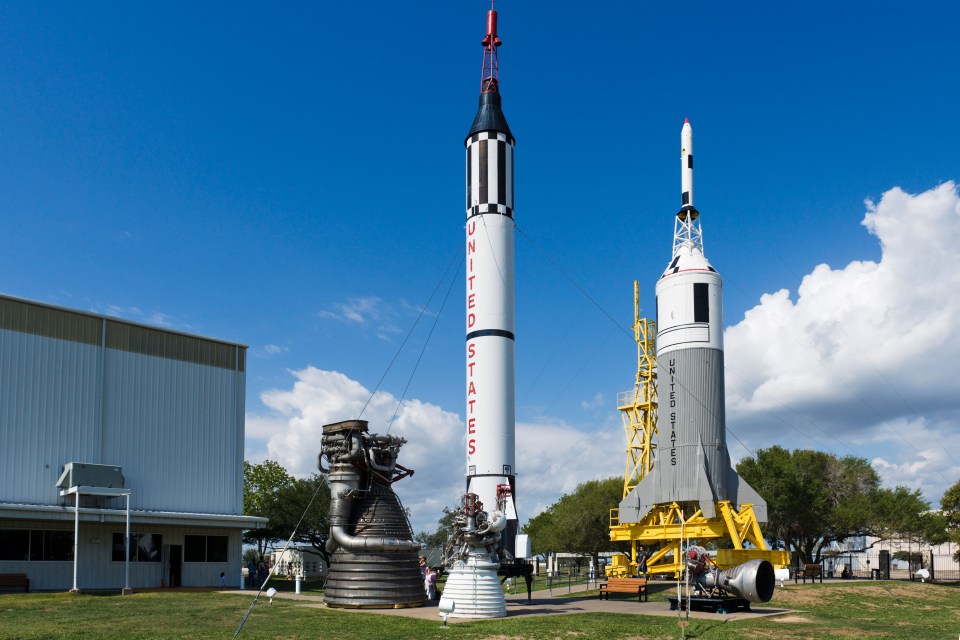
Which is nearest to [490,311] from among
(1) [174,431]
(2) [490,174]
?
(2) [490,174]

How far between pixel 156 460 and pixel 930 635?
3244 centimetres

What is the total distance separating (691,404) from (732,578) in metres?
10.2

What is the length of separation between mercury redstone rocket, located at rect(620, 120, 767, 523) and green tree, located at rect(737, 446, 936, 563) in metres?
20.4

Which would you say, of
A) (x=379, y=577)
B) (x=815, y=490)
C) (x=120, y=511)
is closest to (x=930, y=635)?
(x=379, y=577)

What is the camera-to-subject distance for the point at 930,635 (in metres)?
23.0

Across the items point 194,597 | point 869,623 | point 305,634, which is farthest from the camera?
point 194,597

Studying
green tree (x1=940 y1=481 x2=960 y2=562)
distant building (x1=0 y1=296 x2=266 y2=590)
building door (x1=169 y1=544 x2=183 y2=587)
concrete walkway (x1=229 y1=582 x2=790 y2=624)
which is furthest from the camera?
green tree (x1=940 y1=481 x2=960 y2=562)

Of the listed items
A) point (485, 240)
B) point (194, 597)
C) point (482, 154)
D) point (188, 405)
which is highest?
point (482, 154)

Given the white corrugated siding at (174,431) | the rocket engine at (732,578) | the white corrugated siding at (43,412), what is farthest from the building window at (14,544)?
the rocket engine at (732,578)

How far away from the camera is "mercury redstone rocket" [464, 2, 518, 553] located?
3319cm

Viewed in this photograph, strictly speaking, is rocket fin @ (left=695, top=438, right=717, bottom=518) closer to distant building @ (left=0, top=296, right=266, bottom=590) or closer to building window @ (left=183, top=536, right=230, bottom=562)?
distant building @ (left=0, top=296, right=266, bottom=590)

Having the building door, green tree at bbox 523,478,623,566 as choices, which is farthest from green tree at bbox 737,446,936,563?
the building door

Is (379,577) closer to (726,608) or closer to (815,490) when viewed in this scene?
(726,608)

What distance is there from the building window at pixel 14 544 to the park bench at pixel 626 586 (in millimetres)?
23552
